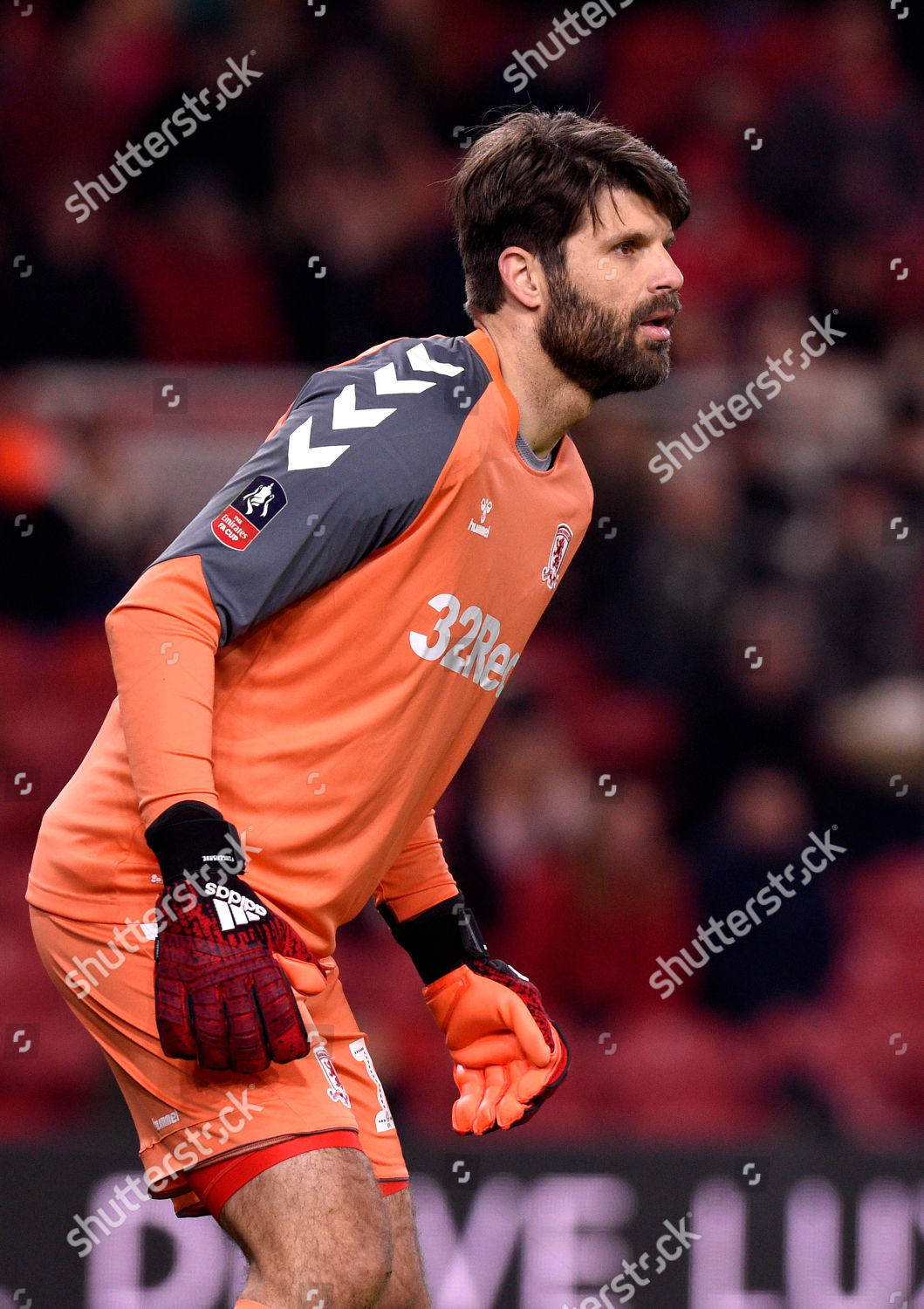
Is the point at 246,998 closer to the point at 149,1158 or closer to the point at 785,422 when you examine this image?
the point at 149,1158

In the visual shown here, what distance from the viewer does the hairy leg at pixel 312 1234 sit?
2.27 meters

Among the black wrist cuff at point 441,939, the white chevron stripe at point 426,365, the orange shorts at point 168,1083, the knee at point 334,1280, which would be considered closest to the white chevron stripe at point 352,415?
the white chevron stripe at point 426,365

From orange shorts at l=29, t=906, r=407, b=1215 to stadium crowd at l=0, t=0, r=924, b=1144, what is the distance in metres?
2.73

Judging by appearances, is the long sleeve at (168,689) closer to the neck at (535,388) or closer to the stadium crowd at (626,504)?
the neck at (535,388)

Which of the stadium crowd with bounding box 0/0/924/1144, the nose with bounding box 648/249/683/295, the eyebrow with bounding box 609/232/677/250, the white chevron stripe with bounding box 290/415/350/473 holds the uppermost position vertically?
the white chevron stripe with bounding box 290/415/350/473

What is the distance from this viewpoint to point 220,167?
7.54 metres

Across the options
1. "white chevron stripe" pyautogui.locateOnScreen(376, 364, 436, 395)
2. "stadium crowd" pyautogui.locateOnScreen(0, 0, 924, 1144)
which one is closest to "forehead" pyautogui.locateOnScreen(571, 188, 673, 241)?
"white chevron stripe" pyautogui.locateOnScreen(376, 364, 436, 395)

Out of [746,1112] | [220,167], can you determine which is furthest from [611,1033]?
[220,167]

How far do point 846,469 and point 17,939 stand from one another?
11.6 feet

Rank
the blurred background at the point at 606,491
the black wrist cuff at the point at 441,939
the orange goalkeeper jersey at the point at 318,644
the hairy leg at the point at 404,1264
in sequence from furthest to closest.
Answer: the blurred background at the point at 606,491
the black wrist cuff at the point at 441,939
the hairy leg at the point at 404,1264
the orange goalkeeper jersey at the point at 318,644

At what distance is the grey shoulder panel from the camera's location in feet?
7.82

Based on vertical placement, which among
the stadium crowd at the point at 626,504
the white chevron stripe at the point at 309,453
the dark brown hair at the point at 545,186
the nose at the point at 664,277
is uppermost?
the dark brown hair at the point at 545,186

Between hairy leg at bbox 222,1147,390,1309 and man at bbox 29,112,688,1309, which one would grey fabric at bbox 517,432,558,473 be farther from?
hairy leg at bbox 222,1147,390,1309

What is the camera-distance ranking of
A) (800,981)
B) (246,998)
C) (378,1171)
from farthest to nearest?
(800,981) → (378,1171) → (246,998)
